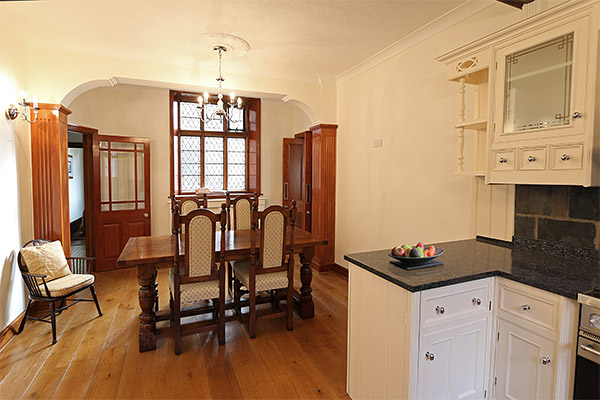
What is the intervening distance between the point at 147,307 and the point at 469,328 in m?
2.41

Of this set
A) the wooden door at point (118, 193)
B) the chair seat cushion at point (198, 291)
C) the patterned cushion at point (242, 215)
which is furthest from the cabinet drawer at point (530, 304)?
the wooden door at point (118, 193)

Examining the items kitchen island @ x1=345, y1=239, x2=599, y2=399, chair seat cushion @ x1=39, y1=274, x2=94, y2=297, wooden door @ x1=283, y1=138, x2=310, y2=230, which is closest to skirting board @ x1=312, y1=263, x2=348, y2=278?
wooden door @ x1=283, y1=138, x2=310, y2=230

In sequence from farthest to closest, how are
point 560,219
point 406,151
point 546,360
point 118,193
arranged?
point 118,193 → point 406,151 → point 560,219 → point 546,360

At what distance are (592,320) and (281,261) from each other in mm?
2161

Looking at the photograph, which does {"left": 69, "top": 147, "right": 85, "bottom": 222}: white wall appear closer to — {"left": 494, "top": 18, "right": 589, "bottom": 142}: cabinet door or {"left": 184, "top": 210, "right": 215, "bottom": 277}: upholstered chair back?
{"left": 184, "top": 210, "right": 215, "bottom": 277}: upholstered chair back

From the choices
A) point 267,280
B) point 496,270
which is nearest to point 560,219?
point 496,270

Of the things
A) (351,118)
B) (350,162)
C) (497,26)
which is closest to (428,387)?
(497,26)

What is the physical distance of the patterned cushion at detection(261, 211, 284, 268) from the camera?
2.89 metres

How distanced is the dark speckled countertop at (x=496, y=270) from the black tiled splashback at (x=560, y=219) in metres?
0.10

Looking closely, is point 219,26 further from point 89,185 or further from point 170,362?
point 89,185

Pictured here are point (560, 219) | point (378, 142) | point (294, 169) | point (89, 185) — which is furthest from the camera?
point (294, 169)

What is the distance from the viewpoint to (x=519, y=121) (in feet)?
6.90

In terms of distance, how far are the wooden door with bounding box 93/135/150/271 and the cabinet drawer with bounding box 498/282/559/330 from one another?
5021mm

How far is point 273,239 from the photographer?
2.95 meters
